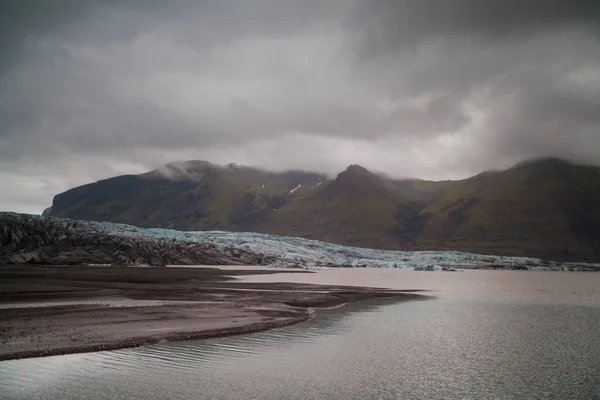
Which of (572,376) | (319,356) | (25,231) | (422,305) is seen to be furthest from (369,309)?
(25,231)

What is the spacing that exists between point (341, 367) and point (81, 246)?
102m

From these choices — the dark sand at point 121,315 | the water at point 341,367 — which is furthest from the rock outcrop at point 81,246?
the water at point 341,367

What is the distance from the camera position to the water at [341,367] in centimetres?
1684

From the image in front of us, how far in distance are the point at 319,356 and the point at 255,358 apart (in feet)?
10.7

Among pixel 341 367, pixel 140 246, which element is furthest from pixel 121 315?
pixel 140 246

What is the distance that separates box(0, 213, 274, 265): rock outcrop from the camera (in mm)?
97688

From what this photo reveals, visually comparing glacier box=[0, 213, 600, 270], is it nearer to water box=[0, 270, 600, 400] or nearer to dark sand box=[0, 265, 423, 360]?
dark sand box=[0, 265, 423, 360]

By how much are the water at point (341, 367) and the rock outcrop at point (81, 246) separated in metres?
87.7

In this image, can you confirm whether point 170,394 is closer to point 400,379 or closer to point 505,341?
point 400,379

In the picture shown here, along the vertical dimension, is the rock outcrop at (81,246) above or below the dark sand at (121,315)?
above

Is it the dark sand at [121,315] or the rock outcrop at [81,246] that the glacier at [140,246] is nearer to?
the rock outcrop at [81,246]

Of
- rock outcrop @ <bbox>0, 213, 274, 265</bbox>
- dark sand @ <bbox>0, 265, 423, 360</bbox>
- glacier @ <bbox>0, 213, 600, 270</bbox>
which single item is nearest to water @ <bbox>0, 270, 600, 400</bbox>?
dark sand @ <bbox>0, 265, 423, 360</bbox>

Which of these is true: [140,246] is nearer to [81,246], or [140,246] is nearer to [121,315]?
[81,246]

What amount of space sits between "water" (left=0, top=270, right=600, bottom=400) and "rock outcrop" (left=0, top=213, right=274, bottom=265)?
87.7 m
